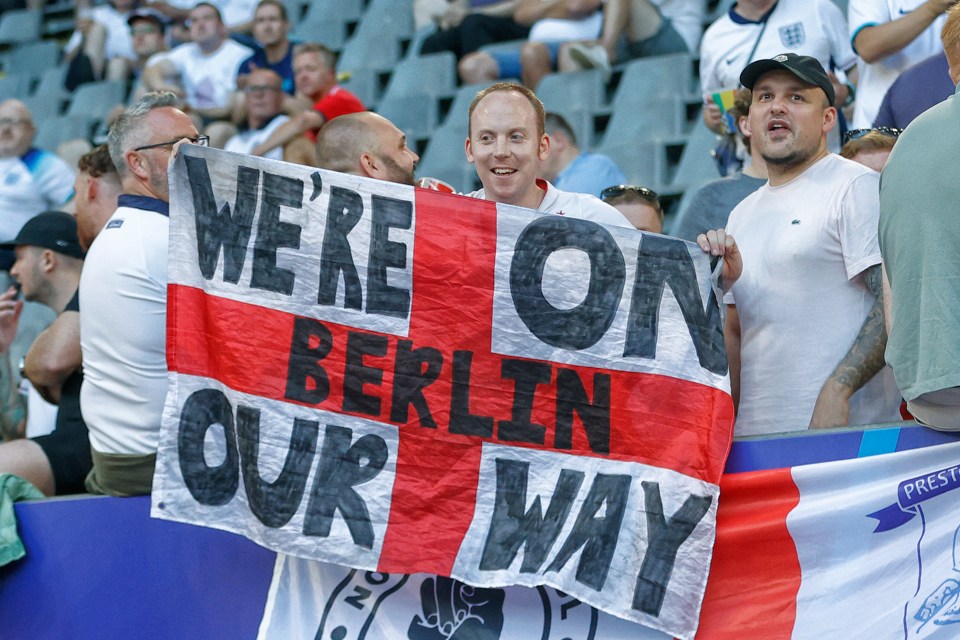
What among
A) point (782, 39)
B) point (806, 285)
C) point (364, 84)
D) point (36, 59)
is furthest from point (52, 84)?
point (806, 285)

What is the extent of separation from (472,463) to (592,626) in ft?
1.74

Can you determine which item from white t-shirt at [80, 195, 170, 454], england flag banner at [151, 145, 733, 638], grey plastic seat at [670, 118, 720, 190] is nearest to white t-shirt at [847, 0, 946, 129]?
grey plastic seat at [670, 118, 720, 190]

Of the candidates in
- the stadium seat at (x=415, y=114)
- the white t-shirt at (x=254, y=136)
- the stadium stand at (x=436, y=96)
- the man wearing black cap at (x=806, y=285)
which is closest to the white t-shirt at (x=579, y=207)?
the man wearing black cap at (x=806, y=285)

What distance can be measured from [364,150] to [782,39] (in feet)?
7.09

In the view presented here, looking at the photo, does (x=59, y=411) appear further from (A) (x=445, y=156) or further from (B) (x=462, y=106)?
(B) (x=462, y=106)

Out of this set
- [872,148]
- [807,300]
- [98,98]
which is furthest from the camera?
[98,98]

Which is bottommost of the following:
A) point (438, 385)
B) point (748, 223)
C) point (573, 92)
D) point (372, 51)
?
point (438, 385)

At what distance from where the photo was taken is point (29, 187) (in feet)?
29.3

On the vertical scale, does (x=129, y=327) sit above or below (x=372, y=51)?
below

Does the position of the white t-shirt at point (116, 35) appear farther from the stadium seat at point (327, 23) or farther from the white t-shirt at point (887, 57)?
the white t-shirt at point (887, 57)

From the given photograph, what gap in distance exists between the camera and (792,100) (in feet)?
13.0

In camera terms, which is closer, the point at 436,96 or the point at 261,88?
the point at 261,88

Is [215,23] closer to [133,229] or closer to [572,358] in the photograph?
[133,229]

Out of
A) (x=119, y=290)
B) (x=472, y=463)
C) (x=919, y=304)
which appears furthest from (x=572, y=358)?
(x=119, y=290)
